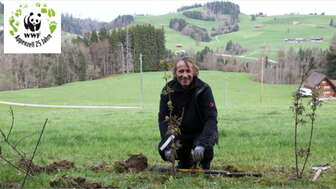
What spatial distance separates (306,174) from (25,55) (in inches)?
3125

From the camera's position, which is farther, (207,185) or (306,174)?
(306,174)

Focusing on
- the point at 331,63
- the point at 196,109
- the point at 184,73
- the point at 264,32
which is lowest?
the point at 196,109

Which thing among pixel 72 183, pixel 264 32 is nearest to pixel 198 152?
pixel 72 183

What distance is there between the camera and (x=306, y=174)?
500cm

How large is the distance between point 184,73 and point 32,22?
5456 millimetres

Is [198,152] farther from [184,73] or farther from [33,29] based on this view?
[33,29]

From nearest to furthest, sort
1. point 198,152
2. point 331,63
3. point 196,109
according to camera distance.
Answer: point 198,152, point 196,109, point 331,63

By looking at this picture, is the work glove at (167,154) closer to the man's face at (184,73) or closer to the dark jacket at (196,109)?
the dark jacket at (196,109)

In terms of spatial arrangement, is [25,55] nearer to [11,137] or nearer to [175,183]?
[11,137]

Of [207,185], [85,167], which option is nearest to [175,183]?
[207,185]

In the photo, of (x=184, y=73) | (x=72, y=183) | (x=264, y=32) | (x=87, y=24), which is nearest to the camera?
(x=72, y=183)

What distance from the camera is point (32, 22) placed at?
28.5 feet

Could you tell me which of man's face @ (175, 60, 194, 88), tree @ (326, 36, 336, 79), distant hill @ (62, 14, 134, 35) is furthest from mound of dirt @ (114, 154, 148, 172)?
distant hill @ (62, 14, 134, 35)

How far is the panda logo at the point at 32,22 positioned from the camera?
27.0ft
